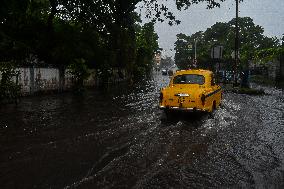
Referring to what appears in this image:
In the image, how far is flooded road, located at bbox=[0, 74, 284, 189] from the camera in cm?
618

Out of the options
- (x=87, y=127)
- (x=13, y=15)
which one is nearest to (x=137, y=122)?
(x=87, y=127)

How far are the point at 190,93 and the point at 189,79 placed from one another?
135 cm

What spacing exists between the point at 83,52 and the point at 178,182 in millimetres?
21455

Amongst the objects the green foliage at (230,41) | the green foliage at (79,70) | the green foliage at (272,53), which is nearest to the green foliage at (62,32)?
the green foliage at (79,70)

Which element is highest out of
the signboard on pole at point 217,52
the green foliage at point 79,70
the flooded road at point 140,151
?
the signboard on pole at point 217,52

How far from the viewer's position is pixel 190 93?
12562mm

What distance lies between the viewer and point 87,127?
1115 centimetres

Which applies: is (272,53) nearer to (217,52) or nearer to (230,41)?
(217,52)

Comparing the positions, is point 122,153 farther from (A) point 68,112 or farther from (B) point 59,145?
(A) point 68,112

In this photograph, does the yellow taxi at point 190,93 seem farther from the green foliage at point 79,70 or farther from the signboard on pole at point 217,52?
the signboard on pole at point 217,52

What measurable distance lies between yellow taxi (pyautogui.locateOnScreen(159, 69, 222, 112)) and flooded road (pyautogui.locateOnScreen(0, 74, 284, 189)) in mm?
535

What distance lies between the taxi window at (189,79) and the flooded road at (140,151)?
1.31m

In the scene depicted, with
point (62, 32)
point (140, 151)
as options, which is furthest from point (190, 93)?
point (62, 32)

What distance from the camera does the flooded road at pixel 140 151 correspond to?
6184mm
